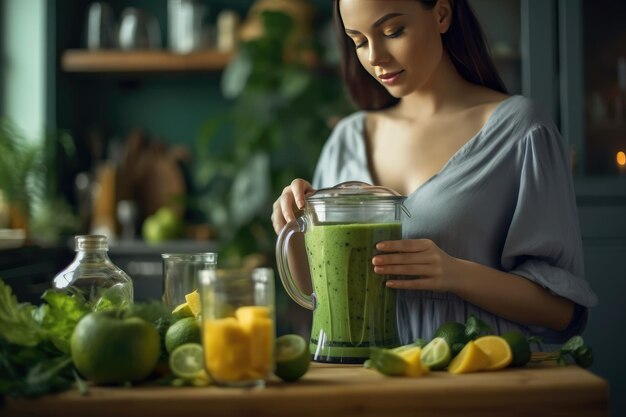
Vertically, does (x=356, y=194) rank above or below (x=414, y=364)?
above

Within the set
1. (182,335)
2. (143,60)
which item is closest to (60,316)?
(182,335)

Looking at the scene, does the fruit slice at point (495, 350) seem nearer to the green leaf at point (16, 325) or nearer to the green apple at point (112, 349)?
the green apple at point (112, 349)

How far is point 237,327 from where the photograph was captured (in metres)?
0.93

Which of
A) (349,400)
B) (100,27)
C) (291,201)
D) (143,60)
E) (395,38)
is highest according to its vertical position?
(100,27)

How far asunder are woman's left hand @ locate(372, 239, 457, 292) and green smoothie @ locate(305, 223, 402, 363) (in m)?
0.02

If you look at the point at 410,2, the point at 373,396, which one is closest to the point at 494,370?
the point at 373,396

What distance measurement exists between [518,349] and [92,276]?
23.1 inches

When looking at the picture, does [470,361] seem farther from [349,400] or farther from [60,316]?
[60,316]

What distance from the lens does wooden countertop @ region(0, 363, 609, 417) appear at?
3.01ft

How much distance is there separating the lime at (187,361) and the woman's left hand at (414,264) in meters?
0.29

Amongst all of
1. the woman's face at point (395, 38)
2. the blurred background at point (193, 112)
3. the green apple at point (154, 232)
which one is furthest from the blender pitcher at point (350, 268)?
the green apple at point (154, 232)

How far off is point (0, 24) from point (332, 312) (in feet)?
10.9

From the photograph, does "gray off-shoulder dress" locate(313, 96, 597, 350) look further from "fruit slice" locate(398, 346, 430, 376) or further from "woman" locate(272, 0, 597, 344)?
"fruit slice" locate(398, 346, 430, 376)

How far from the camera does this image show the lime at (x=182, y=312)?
1.16 meters
